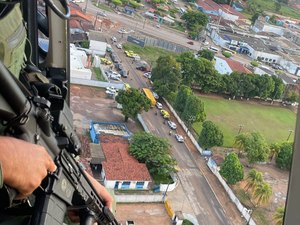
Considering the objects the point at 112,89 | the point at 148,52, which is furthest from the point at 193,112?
the point at 148,52

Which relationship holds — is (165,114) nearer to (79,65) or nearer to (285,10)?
(79,65)

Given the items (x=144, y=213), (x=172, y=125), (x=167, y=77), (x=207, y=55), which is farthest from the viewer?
(x=207, y=55)

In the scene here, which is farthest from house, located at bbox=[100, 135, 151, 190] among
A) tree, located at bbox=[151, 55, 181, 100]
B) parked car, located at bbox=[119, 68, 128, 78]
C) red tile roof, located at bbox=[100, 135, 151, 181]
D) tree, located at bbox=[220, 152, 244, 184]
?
parked car, located at bbox=[119, 68, 128, 78]

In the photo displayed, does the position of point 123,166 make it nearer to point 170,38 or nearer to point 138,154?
point 138,154

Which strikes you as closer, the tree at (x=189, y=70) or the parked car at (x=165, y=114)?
the parked car at (x=165, y=114)

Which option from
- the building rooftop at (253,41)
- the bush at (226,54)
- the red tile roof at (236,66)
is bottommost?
the bush at (226,54)

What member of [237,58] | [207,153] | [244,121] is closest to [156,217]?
[207,153]

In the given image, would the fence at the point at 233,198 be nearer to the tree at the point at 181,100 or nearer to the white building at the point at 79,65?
the tree at the point at 181,100

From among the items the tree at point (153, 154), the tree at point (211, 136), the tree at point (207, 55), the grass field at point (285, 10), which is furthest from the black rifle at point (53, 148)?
the grass field at point (285, 10)
